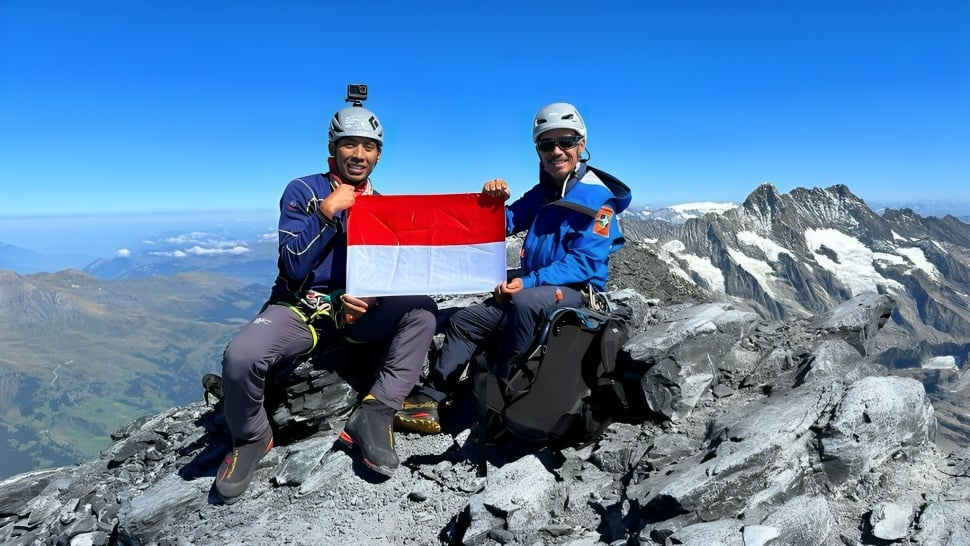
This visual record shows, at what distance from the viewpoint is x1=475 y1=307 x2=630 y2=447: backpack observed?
682cm

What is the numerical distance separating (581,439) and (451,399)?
2.63 meters

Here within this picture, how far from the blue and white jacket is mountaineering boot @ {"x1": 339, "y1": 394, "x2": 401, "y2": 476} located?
2.87 meters

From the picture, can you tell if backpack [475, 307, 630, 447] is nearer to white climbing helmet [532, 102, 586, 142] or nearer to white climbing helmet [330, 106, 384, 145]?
white climbing helmet [532, 102, 586, 142]

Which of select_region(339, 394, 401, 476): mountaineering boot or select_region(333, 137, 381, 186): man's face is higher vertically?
select_region(333, 137, 381, 186): man's face

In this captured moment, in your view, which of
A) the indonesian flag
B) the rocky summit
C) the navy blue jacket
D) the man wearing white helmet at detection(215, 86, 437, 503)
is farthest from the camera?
the indonesian flag

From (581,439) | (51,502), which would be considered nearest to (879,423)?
(581,439)

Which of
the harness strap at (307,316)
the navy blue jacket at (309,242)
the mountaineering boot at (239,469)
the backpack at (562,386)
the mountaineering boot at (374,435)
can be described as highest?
the navy blue jacket at (309,242)

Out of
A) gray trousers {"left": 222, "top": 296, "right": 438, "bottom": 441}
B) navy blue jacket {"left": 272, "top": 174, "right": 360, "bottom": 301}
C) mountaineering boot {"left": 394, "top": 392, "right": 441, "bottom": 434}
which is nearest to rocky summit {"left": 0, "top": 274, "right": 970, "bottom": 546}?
mountaineering boot {"left": 394, "top": 392, "right": 441, "bottom": 434}

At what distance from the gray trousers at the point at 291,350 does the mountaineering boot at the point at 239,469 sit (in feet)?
0.51

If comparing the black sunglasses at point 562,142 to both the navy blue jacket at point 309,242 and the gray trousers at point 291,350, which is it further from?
the navy blue jacket at point 309,242

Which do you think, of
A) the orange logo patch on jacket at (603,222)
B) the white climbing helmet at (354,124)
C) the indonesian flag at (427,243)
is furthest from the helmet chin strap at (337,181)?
the orange logo patch on jacket at (603,222)

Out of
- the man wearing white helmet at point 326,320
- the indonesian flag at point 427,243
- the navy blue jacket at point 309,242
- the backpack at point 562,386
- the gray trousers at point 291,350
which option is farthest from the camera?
the indonesian flag at point 427,243

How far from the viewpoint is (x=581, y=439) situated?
23.1 ft

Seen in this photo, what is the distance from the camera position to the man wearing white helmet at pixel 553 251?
753cm
